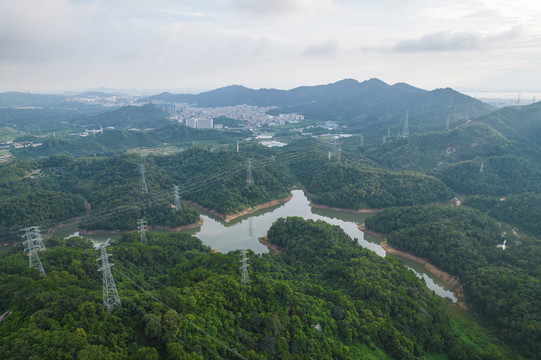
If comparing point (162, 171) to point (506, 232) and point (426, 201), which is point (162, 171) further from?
point (506, 232)

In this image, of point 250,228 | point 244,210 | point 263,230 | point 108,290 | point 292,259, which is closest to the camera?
point 108,290

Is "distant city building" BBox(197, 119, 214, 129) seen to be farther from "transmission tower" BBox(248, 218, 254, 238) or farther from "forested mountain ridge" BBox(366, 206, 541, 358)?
"forested mountain ridge" BBox(366, 206, 541, 358)

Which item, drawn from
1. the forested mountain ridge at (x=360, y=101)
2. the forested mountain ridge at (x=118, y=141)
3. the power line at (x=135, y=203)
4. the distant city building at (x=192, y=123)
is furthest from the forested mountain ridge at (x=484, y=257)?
the distant city building at (x=192, y=123)

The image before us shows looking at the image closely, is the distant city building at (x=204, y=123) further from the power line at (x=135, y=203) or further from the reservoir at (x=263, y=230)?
the reservoir at (x=263, y=230)

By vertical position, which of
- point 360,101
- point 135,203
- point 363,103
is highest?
point 360,101

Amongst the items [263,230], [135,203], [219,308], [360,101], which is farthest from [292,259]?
[360,101]

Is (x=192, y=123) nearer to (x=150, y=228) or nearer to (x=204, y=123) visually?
(x=204, y=123)

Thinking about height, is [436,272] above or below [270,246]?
below
